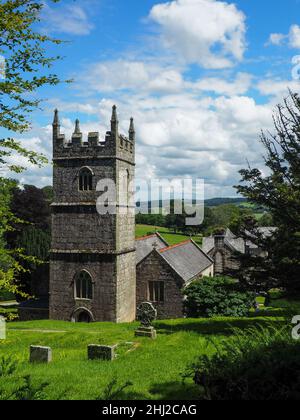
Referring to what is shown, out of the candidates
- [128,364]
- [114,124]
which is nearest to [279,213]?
[128,364]

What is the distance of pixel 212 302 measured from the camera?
89.5 feet

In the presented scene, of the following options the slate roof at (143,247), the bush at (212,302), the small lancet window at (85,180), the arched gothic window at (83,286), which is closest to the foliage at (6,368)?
the bush at (212,302)

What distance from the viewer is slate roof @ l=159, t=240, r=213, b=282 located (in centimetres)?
3181

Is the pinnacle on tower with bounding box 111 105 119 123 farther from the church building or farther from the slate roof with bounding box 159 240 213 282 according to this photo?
the slate roof with bounding box 159 240 213 282

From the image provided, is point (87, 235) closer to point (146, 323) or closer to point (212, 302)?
point (212, 302)

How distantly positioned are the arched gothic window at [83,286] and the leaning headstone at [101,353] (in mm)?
15715

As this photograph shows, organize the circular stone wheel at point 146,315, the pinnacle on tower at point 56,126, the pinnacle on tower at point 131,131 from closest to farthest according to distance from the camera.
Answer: the circular stone wheel at point 146,315 < the pinnacle on tower at point 56,126 < the pinnacle on tower at point 131,131

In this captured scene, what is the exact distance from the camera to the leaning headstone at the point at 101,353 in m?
13.6

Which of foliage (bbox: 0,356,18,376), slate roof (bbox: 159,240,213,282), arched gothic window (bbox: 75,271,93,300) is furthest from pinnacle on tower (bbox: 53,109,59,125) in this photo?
foliage (bbox: 0,356,18,376)

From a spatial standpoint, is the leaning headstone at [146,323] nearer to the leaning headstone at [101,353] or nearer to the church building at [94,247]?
the leaning headstone at [101,353]

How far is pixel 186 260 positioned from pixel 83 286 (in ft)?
33.4

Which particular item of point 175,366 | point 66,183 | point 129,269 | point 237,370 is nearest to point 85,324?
point 129,269
